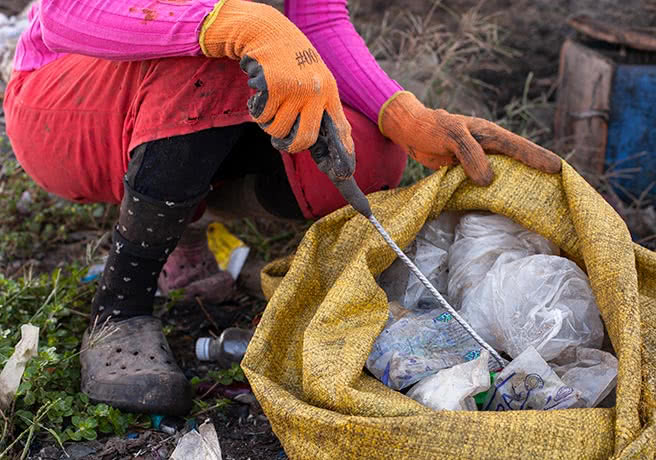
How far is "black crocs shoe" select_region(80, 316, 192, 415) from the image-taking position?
1.52m

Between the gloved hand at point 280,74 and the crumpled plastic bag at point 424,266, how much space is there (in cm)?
32

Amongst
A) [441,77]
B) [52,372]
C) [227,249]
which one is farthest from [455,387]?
[441,77]

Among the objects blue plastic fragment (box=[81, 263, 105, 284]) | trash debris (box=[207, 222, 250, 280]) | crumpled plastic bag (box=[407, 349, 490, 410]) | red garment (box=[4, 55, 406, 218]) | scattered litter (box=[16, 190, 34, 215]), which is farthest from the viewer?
scattered litter (box=[16, 190, 34, 215])

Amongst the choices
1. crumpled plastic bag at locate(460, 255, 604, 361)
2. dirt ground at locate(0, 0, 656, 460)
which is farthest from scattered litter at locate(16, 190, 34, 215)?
crumpled plastic bag at locate(460, 255, 604, 361)

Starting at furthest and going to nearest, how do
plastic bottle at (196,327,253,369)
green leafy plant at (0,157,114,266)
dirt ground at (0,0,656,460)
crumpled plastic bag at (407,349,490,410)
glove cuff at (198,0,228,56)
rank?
1. green leafy plant at (0,157,114,266)
2. plastic bottle at (196,327,253,369)
3. dirt ground at (0,0,656,460)
4. glove cuff at (198,0,228,56)
5. crumpled plastic bag at (407,349,490,410)

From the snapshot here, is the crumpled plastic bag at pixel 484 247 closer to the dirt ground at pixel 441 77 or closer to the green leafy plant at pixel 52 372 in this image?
the dirt ground at pixel 441 77

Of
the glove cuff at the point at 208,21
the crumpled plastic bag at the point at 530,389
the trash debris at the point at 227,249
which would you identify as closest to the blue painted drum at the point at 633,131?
the trash debris at the point at 227,249

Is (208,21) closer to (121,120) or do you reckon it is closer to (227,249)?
(121,120)

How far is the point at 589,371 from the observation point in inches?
52.8

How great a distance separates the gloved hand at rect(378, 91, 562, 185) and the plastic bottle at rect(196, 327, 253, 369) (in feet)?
1.83

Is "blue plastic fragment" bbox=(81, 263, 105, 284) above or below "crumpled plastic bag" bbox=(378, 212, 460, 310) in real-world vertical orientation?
below

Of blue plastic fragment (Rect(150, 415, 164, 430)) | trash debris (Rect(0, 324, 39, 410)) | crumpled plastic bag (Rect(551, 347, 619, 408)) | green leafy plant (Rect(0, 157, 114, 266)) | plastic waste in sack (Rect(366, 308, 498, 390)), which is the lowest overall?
green leafy plant (Rect(0, 157, 114, 266))

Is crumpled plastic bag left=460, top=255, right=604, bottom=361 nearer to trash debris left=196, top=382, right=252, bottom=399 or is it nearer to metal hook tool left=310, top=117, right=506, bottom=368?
metal hook tool left=310, top=117, right=506, bottom=368

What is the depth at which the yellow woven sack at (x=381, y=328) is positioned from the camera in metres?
1.14
